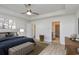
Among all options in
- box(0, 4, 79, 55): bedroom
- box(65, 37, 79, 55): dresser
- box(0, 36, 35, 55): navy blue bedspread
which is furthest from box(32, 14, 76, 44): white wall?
box(0, 36, 35, 55): navy blue bedspread

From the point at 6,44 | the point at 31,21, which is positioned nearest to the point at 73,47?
the point at 31,21

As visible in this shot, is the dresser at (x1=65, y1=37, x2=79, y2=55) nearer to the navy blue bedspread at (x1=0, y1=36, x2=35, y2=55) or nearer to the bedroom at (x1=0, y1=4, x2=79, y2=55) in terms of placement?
the bedroom at (x1=0, y1=4, x2=79, y2=55)

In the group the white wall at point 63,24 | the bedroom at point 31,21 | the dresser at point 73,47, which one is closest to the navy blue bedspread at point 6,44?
the bedroom at point 31,21

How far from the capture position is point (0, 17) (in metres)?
1.98

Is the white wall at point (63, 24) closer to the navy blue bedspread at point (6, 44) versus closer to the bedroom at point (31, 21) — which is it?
the bedroom at point (31, 21)

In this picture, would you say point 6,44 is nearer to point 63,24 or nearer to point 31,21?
point 31,21

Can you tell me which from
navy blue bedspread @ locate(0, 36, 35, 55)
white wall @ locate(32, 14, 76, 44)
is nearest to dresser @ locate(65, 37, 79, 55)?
white wall @ locate(32, 14, 76, 44)

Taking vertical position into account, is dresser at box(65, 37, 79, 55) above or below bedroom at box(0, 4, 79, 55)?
below

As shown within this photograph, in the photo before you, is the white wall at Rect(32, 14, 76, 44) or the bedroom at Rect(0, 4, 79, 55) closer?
the bedroom at Rect(0, 4, 79, 55)

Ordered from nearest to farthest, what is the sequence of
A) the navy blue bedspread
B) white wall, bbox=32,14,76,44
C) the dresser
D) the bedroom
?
the dresser < the navy blue bedspread < the bedroom < white wall, bbox=32,14,76,44

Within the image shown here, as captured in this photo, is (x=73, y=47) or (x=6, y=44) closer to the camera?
(x=73, y=47)

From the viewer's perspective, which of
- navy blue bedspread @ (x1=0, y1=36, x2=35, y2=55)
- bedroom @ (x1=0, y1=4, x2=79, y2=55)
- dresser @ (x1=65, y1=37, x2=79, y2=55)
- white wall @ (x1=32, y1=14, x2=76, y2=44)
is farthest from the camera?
white wall @ (x1=32, y1=14, x2=76, y2=44)

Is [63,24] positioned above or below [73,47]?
above
